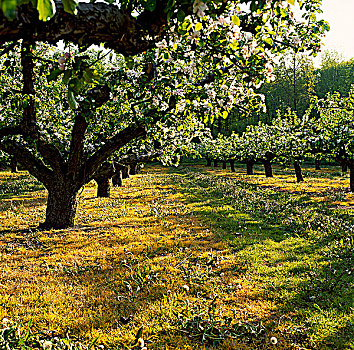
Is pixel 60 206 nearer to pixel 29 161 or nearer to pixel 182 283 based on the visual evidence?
pixel 29 161

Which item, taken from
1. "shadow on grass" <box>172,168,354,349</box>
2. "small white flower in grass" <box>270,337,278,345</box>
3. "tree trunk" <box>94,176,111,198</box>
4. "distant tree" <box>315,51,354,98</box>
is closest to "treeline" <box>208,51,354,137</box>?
"distant tree" <box>315,51,354,98</box>

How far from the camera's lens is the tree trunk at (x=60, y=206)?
986cm

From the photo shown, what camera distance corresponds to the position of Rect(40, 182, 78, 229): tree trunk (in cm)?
986

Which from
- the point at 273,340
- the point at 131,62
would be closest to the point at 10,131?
the point at 131,62

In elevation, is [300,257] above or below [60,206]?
below

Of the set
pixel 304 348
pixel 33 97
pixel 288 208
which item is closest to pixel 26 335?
pixel 304 348

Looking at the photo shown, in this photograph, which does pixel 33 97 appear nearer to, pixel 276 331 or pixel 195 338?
pixel 195 338

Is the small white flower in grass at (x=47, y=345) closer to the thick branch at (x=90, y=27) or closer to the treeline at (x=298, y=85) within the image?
the thick branch at (x=90, y=27)

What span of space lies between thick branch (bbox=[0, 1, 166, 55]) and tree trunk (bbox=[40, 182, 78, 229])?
23.8ft

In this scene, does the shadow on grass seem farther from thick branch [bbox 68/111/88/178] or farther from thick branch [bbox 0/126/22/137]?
thick branch [bbox 0/126/22/137]

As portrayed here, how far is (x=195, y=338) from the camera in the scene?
4.05 meters

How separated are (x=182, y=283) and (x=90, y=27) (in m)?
4.42

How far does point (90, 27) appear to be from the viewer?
9.83 feet

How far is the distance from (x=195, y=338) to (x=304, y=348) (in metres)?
1.34
